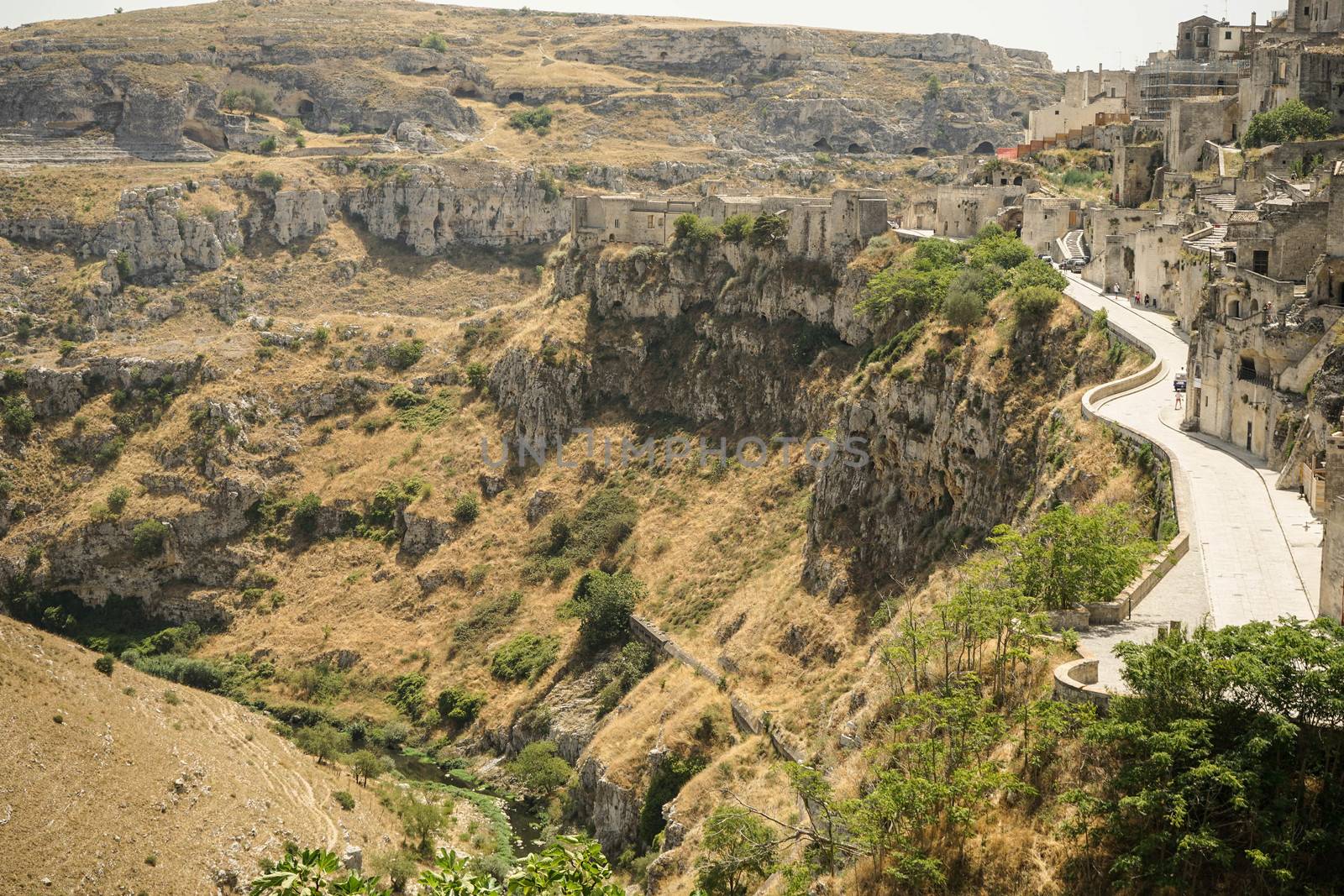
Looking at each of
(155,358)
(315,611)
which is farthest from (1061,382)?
(155,358)

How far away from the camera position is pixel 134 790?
42.1 meters

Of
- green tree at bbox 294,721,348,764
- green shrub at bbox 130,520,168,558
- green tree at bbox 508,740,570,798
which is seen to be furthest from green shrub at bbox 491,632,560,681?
green shrub at bbox 130,520,168,558

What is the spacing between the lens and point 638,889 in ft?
133

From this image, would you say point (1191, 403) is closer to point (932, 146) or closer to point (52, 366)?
point (52, 366)

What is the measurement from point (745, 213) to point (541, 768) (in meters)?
30.5

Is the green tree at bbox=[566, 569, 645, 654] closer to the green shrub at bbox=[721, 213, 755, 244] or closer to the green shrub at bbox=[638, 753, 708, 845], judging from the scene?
the green shrub at bbox=[638, 753, 708, 845]

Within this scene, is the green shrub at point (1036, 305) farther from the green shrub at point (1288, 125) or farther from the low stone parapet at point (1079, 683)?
the low stone parapet at point (1079, 683)

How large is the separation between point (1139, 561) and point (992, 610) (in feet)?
12.1

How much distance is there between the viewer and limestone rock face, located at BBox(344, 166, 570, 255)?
102 meters

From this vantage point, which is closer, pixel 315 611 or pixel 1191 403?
pixel 1191 403

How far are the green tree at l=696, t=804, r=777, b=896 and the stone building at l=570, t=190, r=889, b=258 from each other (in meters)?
35.7

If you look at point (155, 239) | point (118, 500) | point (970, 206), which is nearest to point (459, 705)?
point (118, 500)

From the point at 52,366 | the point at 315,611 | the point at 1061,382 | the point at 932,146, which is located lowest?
the point at 315,611

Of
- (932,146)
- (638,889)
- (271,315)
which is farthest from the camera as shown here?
(932,146)
